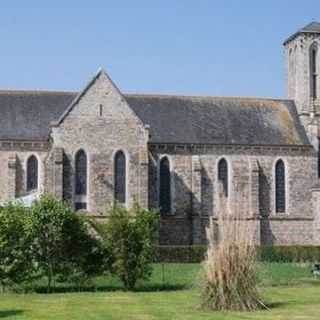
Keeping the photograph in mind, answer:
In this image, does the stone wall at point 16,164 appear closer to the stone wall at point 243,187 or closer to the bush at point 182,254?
the stone wall at point 243,187

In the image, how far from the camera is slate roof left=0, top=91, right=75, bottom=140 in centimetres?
5666

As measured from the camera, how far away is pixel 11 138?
184ft

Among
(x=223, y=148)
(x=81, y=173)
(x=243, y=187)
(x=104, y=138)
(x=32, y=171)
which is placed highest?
(x=104, y=138)

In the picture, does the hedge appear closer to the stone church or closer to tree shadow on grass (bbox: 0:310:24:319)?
the stone church

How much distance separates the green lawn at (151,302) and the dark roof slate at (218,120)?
22116 mm

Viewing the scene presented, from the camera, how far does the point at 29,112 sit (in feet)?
191

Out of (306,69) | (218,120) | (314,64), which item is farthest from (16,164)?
(314,64)

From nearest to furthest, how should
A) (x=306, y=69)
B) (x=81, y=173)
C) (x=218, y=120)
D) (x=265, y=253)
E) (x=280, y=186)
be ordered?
(x=265, y=253) < (x=81, y=173) < (x=280, y=186) < (x=218, y=120) < (x=306, y=69)

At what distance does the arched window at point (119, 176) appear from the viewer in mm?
54397

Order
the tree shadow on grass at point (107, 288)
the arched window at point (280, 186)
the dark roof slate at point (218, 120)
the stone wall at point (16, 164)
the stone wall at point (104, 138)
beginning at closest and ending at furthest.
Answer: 1. the tree shadow on grass at point (107, 288)
2. the stone wall at point (104, 138)
3. the stone wall at point (16, 164)
4. the dark roof slate at point (218, 120)
5. the arched window at point (280, 186)

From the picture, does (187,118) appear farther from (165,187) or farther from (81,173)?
(81,173)

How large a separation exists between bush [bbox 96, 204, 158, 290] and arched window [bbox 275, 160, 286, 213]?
25.7 m

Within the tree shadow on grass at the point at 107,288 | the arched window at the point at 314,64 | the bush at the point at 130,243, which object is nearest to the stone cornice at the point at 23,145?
the arched window at the point at 314,64

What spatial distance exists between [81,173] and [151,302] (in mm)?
27946
